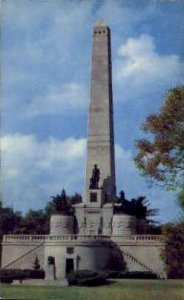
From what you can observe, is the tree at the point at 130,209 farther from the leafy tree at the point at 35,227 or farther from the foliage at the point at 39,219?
the leafy tree at the point at 35,227

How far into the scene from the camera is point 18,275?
58.6 feet

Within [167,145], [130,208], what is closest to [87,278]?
[167,145]

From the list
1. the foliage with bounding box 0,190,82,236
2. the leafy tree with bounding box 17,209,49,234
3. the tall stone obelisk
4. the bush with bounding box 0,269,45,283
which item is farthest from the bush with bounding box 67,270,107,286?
the leafy tree with bounding box 17,209,49,234

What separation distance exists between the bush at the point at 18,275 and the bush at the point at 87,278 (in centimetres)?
153

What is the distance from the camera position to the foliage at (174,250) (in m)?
14.5

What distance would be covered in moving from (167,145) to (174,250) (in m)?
4.77

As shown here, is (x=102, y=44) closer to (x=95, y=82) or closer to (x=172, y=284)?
(x=95, y=82)

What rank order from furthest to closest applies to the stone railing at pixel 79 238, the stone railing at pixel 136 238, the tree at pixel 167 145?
the stone railing at pixel 136 238 → the stone railing at pixel 79 238 → the tree at pixel 167 145

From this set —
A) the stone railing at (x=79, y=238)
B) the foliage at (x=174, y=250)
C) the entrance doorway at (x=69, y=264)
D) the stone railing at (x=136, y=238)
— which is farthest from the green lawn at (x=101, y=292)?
the stone railing at (x=136, y=238)

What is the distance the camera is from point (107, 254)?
21.7 metres

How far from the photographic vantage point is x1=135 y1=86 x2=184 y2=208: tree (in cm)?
1241

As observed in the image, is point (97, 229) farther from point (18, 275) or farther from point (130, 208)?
→ point (18, 275)

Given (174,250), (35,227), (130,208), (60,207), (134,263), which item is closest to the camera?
(174,250)

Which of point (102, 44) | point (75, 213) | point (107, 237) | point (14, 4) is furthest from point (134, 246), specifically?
point (14, 4)
